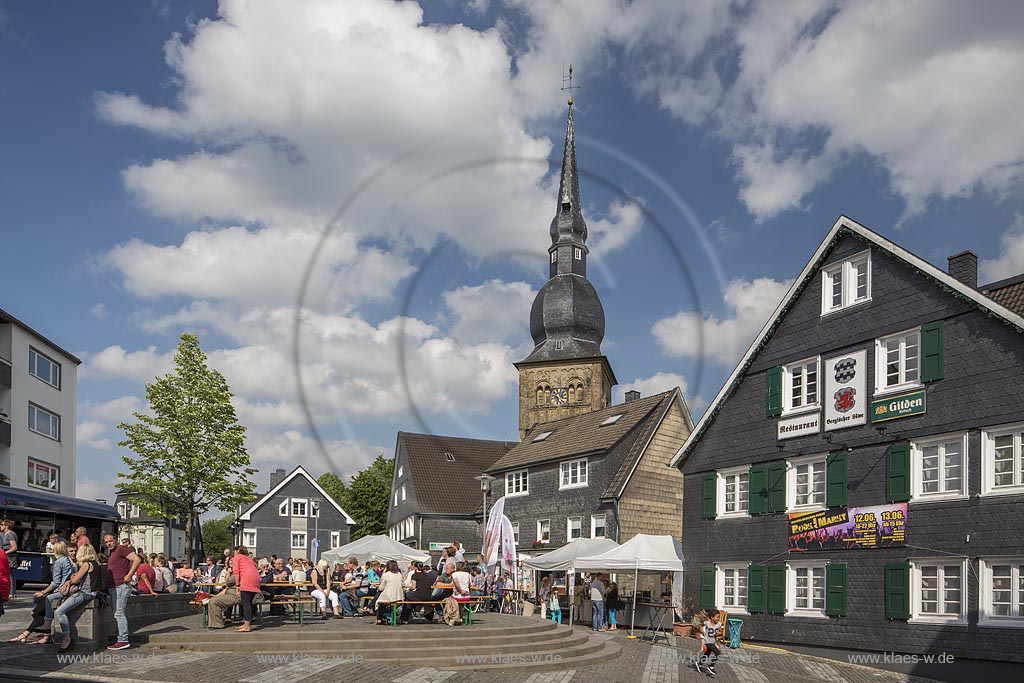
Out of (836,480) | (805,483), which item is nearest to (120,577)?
(836,480)

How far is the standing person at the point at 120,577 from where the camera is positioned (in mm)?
17000

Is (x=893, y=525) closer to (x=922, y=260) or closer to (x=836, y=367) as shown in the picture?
(x=836, y=367)

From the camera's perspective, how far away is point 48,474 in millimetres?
52375

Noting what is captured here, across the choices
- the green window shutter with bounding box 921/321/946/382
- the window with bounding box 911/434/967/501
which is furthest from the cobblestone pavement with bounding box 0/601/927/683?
the green window shutter with bounding box 921/321/946/382

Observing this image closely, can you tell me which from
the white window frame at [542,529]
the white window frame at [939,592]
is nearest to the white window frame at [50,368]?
the white window frame at [542,529]

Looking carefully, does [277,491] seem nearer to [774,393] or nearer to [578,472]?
[578,472]

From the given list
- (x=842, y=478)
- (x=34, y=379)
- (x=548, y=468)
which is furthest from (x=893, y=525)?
(x=34, y=379)

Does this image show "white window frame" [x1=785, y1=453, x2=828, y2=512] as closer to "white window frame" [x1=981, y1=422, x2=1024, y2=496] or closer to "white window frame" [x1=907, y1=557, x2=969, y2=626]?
"white window frame" [x1=907, y1=557, x2=969, y2=626]

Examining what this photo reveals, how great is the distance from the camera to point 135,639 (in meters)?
18.0

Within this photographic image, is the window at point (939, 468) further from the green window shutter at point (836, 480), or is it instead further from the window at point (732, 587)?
the window at point (732, 587)

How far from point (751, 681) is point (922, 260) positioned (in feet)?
38.7

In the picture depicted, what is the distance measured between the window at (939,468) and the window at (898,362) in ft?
5.46

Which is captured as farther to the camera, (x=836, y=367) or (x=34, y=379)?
(x=34, y=379)

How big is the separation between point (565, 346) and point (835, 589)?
180ft
